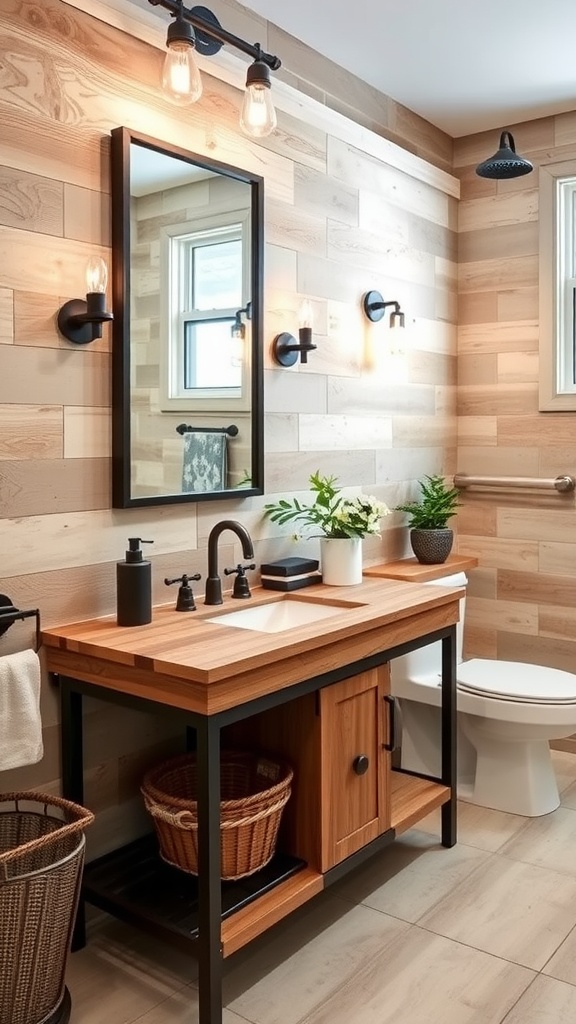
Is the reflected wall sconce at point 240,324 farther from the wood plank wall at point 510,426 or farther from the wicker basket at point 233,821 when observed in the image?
the wood plank wall at point 510,426

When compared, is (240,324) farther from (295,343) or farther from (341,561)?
(341,561)

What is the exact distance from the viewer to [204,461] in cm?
241

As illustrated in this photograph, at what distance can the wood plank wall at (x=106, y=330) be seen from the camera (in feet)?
6.36

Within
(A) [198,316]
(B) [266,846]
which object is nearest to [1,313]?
(A) [198,316]

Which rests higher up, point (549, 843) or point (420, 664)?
point (420, 664)

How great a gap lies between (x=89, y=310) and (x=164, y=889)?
1375 mm

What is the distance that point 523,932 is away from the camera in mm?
2170

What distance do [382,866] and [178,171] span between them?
2.03 m

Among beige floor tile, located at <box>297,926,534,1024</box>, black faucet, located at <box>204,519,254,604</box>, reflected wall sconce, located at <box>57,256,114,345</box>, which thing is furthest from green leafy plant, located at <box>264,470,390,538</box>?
beige floor tile, located at <box>297,926,534,1024</box>

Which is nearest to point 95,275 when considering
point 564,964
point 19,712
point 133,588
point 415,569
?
point 133,588

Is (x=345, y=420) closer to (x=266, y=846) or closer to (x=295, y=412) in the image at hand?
(x=295, y=412)

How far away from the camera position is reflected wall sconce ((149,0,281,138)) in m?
1.99

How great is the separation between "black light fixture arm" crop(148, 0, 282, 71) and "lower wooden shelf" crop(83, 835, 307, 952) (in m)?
2.04

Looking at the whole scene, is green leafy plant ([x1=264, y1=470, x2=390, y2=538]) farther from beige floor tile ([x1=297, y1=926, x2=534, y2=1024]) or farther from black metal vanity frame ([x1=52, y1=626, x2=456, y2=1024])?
beige floor tile ([x1=297, y1=926, x2=534, y2=1024])
